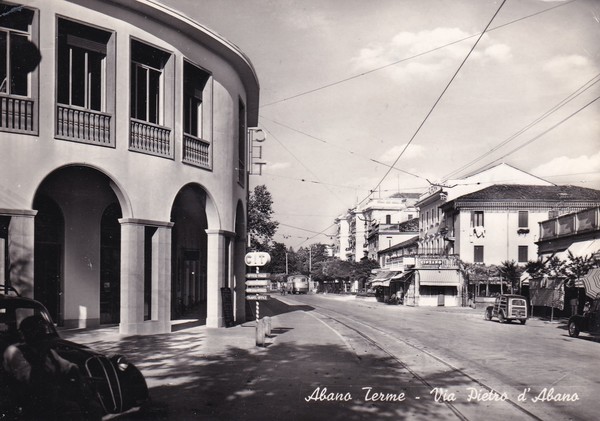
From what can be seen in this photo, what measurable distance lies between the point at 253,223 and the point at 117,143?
36.4 m

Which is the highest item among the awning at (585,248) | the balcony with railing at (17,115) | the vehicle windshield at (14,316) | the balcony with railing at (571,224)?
the balcony with railing at (17,115)

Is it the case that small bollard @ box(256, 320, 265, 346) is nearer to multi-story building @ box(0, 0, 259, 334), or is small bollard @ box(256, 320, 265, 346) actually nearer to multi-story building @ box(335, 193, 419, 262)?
multi-story building @ box(0, 0, 259, 334)

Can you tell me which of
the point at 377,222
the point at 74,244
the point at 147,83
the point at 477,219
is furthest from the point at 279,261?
the point at 147,83

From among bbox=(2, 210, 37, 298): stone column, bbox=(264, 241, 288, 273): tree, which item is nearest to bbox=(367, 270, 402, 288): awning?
bbox=(2, 210, 37, 298): stone column

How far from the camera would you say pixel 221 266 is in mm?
19641

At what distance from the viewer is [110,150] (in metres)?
15.1

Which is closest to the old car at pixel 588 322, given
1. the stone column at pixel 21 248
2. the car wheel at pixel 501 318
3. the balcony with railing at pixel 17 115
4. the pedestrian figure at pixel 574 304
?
the pedestrian figure at pixel 574 304

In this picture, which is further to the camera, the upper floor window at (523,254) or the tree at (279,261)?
the tree at (279,261)

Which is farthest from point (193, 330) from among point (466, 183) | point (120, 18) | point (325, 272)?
point (325, 272)

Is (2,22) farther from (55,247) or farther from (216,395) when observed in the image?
(216,395)

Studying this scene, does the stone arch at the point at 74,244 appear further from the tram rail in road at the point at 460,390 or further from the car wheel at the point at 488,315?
the car wheel at the point at 488,315

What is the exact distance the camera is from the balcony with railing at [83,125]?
45.2 ft

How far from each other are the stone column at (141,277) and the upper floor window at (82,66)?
3568 millimetres

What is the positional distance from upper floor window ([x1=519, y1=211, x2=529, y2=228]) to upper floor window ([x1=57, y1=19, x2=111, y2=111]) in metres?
38.8
